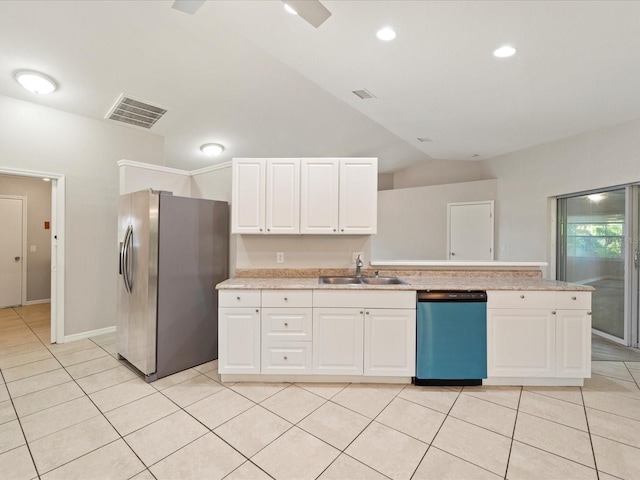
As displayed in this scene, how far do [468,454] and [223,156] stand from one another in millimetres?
5014

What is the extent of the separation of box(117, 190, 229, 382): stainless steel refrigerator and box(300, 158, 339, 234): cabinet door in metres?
0.94

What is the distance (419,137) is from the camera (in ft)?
15.4

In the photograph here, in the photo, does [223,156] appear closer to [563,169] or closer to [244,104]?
[244,104]

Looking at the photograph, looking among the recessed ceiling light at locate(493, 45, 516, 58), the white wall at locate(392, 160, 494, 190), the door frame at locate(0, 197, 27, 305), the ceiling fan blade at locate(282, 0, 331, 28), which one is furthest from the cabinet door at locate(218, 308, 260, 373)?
the white wall at locate(392, 160, 494, 190)

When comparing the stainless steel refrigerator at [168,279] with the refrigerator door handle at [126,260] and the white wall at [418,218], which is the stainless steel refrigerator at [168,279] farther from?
the white wall at [418,218]

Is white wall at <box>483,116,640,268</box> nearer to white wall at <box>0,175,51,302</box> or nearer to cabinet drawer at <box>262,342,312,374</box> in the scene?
cabinet drawer at <box>262,342,312,374</box>

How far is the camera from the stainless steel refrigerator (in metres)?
2.69

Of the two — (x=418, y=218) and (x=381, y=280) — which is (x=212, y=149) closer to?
(x=381, y=280)

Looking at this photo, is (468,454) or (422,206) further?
(422,206)

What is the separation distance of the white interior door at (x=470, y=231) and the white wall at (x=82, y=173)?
5.73 m

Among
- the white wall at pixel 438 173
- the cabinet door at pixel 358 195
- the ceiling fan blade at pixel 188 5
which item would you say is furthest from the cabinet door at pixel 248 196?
the white wall at pixel 438 173

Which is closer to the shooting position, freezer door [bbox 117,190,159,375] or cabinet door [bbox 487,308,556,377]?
cabinet door [bbox 487,308,556,377]

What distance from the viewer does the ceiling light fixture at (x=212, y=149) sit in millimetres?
4680

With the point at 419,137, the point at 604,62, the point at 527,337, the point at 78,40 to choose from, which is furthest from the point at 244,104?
the point at 527,337
